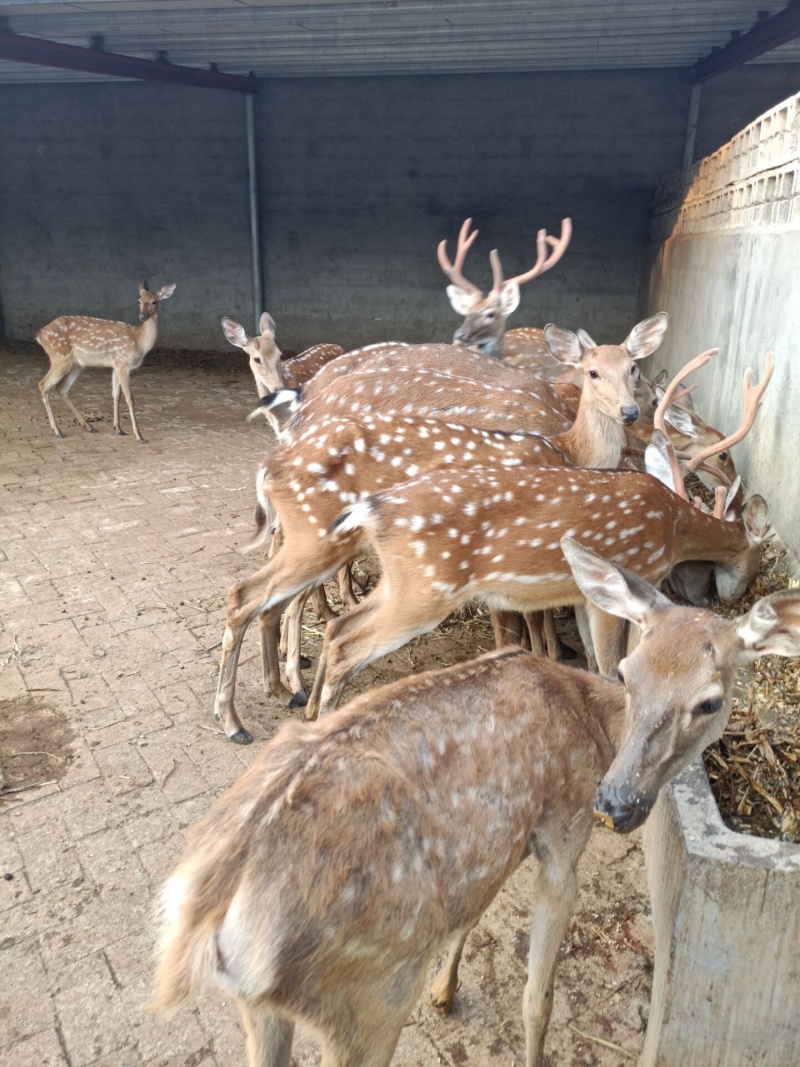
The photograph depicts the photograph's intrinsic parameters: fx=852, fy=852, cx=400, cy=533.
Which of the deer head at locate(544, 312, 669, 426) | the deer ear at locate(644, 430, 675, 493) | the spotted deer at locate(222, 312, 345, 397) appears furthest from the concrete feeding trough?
the spotted deer at locate(222, 312, 345, 397)

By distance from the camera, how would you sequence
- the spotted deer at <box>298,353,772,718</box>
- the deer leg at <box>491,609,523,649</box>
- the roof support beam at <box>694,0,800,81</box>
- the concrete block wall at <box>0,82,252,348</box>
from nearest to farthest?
1. the spotted deer at <box>298,353,772,718</box>
2. the deer leg at <box>491,609,523,649</box>
3. the roof support beam at <box>694,0,800,81</box>
4. the concrete block wall at <box>0,82,252,348</box>

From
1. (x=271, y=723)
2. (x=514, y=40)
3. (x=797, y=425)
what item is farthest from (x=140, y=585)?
(x=514, y=40)

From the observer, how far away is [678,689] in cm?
210

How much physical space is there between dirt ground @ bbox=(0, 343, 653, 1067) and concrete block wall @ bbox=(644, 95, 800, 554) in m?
1.69

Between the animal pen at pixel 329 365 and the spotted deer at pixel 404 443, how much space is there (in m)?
0.08

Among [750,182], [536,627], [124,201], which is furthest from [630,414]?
[124,201]

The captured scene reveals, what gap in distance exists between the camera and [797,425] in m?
3.57

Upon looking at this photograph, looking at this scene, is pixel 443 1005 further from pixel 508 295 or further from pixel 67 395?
pixel 67 395

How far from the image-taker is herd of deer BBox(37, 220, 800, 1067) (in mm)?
1637

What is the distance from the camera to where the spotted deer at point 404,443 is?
12.1 feet

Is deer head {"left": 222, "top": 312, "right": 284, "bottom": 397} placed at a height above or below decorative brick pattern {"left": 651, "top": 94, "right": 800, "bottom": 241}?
below

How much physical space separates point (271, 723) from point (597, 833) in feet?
4.82

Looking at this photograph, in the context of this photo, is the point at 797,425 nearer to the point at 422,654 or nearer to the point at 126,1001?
the point at 422,654

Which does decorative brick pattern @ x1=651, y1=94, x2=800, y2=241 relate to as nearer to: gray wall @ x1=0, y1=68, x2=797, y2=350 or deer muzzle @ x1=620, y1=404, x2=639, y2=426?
deer muzzle @ x1=620, y1=404, x2=639, y2=426
